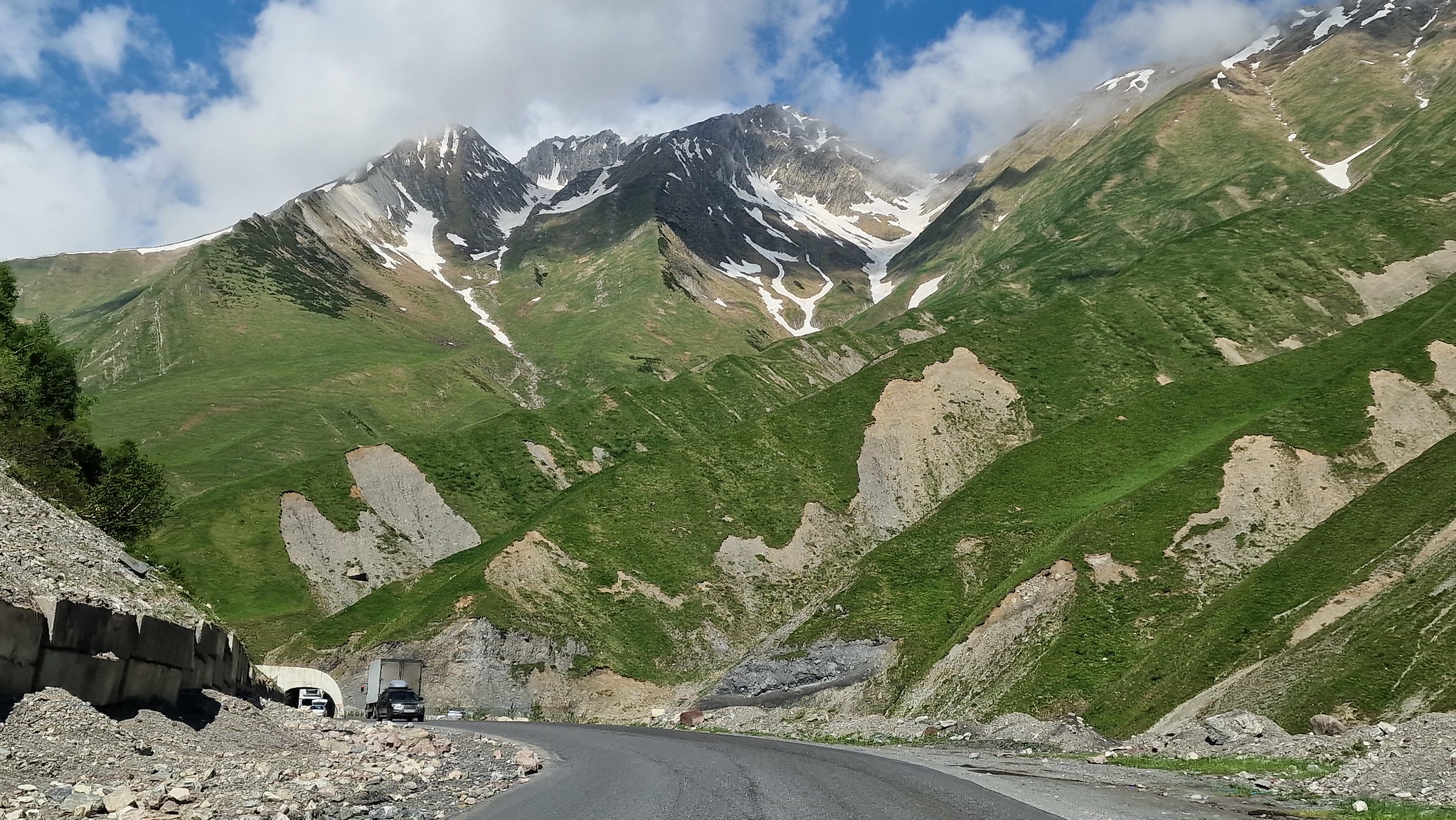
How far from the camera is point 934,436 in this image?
110000 millimetres

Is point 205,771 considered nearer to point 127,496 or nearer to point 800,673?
point 127,496

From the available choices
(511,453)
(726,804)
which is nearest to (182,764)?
(726,804)

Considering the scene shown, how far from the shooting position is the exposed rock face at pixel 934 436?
10419 cm

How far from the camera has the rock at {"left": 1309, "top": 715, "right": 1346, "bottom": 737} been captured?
3159 cm

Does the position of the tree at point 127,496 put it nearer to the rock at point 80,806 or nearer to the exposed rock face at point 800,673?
the exposed rock face at point 800,673

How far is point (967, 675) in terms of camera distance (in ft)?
187

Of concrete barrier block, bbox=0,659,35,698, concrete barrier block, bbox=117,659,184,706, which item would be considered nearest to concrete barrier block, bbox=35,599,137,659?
concrete barrier block, bbox=117,659,184,706

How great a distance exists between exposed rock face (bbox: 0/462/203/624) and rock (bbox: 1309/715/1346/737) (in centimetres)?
3789

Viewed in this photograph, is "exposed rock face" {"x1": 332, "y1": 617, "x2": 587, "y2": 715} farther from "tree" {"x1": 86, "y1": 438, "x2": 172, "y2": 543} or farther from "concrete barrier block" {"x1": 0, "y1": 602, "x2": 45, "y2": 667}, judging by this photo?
"concrete barrier block" {"x1": 0, "y1": 602, "x2": 45, "y2": 667}

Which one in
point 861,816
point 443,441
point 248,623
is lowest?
point 861,816

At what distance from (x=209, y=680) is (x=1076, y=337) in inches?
4702

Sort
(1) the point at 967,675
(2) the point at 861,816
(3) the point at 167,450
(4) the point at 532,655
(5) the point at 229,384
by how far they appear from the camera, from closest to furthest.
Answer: (2) the point at 861,816 → (1) the point at 967,675 → (4) the point at 532,655 → (3) the point at 167,450 → (5) the point at 229,384

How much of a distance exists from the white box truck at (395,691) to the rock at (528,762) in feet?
107

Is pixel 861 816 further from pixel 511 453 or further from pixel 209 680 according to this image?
pixel 511 453
